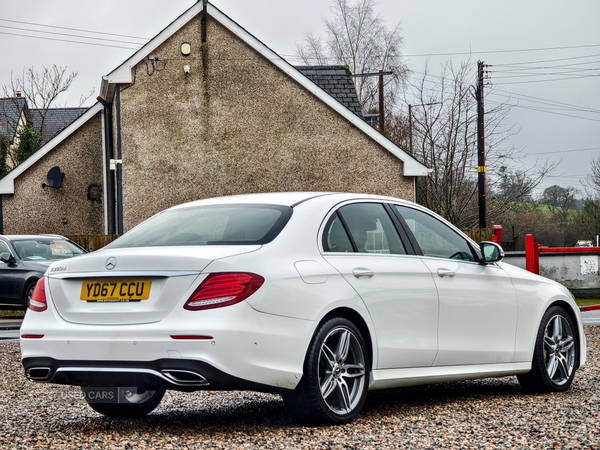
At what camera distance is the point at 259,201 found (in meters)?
6.85

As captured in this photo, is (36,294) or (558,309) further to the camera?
(558,309)

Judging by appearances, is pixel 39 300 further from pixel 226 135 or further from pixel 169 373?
pixel 226 135

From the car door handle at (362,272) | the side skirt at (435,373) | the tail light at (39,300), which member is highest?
the car door handle at (362,272)

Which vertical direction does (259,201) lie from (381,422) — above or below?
above

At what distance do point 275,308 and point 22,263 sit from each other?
49.3ft

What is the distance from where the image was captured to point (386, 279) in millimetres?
6754

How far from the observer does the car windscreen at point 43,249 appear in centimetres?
2030

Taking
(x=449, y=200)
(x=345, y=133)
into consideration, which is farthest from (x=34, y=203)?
(x=449, y=200)

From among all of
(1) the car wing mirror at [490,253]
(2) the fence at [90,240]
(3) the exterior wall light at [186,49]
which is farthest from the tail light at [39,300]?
(3) the exterior wall light at [186,49]

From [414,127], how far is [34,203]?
18948 mm

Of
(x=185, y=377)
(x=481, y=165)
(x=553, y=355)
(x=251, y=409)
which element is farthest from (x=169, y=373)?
(x=481, y=165)

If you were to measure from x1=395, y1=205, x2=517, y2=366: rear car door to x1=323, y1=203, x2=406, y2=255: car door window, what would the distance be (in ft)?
0.71

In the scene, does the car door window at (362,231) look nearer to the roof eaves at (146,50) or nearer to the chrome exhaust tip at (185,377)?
the chrome exhaust tip at (185,377)

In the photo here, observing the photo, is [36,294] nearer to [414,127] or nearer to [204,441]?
[204,441]
